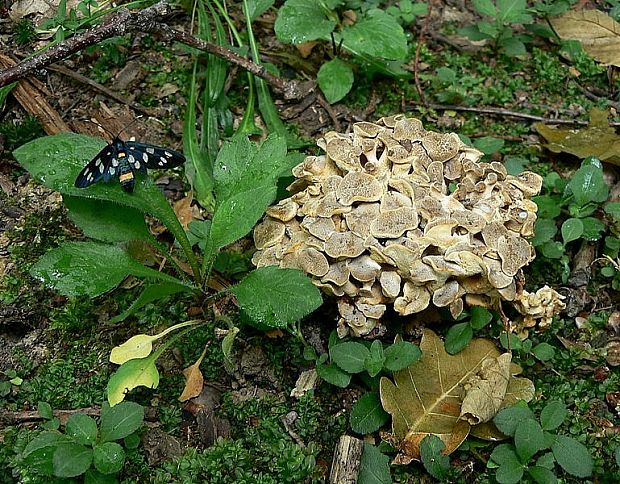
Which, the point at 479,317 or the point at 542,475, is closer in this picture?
the point at 542,475

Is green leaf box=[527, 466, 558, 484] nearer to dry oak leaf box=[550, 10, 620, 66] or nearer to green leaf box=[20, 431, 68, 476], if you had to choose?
green leaf box=[20, 431, 68, 476]

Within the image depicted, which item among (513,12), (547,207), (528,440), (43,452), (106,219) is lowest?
(528,440)

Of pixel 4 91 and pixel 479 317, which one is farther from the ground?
pixel 4 91

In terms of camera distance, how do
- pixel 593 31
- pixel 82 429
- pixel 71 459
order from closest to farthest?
pixel 71 459
pixel 82 429
pixel 593 31

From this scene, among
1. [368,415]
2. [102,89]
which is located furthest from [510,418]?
[102,89]

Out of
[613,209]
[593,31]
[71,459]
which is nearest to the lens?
[71,459]

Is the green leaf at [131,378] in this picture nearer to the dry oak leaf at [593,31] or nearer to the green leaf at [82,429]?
the green leaf at [82,429]

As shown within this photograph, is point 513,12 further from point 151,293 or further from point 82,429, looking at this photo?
point 82,429
